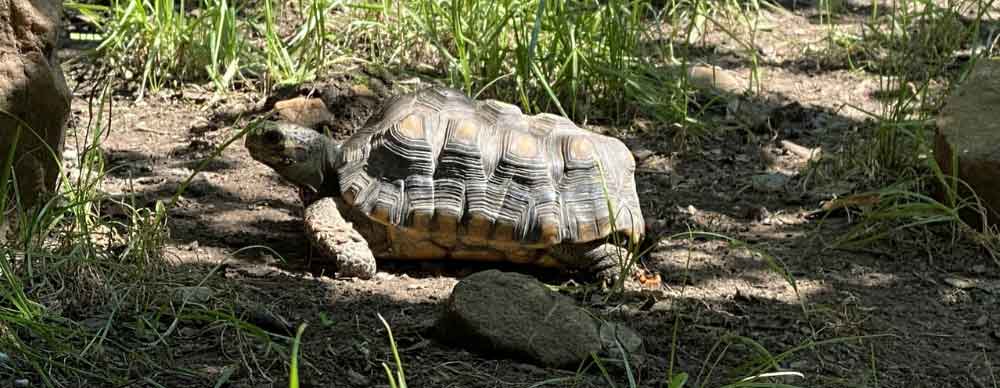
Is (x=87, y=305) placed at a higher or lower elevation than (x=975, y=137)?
lower

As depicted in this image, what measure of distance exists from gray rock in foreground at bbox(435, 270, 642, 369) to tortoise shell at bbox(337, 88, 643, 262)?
952 millimetres

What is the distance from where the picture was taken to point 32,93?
13.1 feet

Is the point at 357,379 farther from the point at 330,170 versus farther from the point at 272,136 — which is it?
the point at 272,136

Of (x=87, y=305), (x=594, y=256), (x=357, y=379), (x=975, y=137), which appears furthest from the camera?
(x=975, y=137)

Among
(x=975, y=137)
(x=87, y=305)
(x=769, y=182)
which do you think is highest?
(x=975, y=137)

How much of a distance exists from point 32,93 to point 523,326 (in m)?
1.89

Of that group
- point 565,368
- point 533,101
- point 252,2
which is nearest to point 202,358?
point 565,368

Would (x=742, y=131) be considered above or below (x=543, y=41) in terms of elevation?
below

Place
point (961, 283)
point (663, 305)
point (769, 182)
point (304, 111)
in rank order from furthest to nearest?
point (304, 111), point (769, 182), point (961, 283), point (663, 305)

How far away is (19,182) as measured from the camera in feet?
13.3

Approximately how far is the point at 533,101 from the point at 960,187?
2.17 meters

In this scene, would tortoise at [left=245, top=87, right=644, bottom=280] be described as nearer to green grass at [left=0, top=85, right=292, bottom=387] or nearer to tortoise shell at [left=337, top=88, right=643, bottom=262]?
tortoise shell at [left=337, top=88, right=643, bottom=262]

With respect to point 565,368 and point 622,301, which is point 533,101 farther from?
point 565,368

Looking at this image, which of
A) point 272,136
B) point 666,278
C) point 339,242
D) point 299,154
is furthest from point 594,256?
point 272,136
